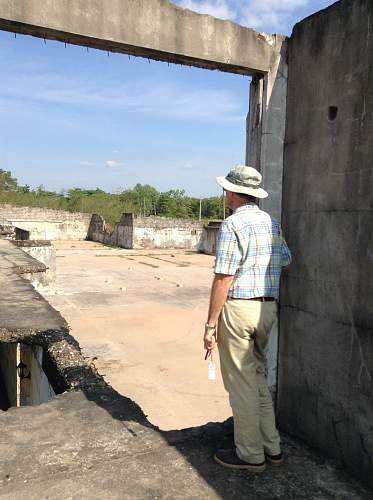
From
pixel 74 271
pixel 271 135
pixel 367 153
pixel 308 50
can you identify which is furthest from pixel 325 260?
pixel 74 271

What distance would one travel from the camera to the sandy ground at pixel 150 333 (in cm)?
539

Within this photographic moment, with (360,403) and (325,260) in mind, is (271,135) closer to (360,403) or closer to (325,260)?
(325,260)

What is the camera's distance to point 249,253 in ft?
6.88

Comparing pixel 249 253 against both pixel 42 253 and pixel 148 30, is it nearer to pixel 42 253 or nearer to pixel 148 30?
pixel 148 30

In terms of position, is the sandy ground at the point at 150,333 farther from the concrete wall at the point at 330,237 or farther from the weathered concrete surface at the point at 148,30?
the weathered concrete surface at the point at 148,30

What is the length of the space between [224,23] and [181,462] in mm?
2521

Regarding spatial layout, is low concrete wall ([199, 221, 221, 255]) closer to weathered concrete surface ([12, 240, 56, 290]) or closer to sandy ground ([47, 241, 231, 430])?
sandy ground ([47, 241, 231, 430])

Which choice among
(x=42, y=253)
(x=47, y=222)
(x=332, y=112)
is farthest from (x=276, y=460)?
(x=47, y=222)

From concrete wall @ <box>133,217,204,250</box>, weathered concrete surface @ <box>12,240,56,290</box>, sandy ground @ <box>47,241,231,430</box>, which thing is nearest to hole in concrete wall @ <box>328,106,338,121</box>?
Answer: sandy ground @ <box>47,241,231,430</box>

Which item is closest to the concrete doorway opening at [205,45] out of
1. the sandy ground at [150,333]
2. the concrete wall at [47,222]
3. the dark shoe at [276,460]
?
the dark shoe at [276,460]

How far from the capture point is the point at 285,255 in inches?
89.4

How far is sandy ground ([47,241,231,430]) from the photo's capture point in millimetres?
5387

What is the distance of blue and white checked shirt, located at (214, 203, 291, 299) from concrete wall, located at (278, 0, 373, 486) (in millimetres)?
298

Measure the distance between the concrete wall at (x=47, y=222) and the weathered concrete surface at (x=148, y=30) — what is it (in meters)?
31.1
